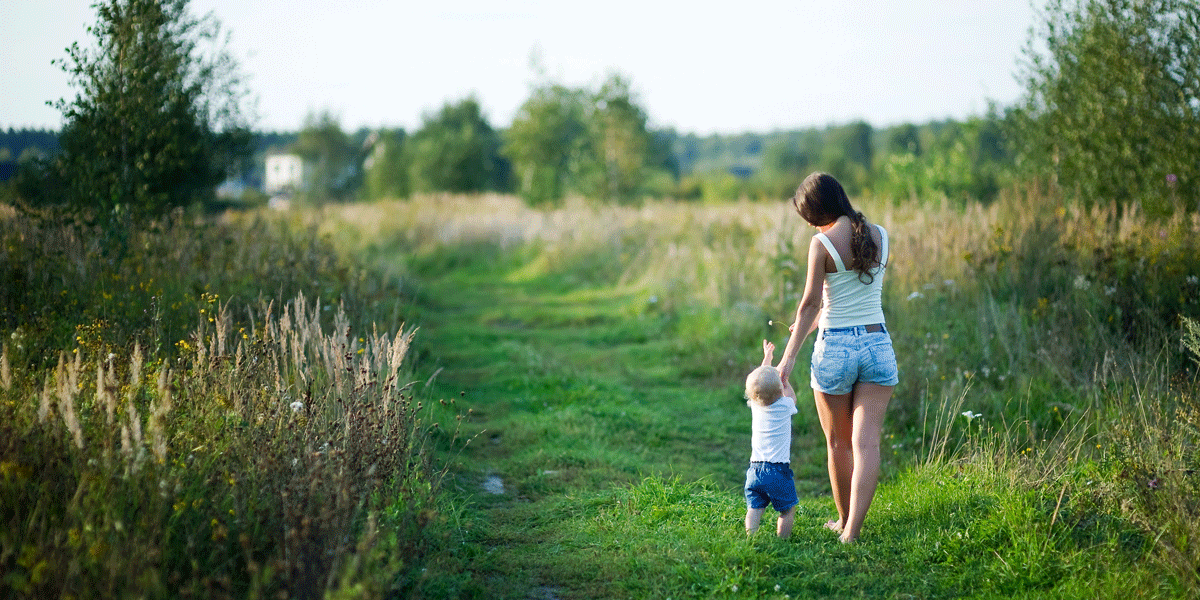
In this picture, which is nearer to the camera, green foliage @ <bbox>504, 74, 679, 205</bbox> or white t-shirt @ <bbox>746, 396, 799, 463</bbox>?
white t-shirt @ <bbox>746, 396, 799, 463</bbox>

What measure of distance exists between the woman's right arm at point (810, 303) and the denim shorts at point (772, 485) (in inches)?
17.9

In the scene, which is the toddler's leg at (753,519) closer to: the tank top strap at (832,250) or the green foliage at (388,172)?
the tank top strap at (832,250)

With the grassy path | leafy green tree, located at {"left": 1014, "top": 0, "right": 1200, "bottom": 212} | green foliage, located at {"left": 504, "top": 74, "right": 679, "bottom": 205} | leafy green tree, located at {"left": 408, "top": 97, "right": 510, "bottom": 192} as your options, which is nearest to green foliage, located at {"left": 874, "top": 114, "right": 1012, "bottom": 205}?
green foliage, located at {"left": 504, "top": 74, "right": 679, "bottom": 205}

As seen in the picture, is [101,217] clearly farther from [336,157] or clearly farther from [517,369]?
[336,157]

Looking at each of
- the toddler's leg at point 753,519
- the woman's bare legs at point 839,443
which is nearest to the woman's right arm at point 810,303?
the woman's bare legs at point 839,443

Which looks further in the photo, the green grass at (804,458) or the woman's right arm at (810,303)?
the woman's right arm at (810,303)

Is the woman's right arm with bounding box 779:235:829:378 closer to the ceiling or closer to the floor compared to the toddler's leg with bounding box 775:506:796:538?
closer to the ceiling

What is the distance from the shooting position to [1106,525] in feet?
12.6

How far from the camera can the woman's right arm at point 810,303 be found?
3898 millimetres

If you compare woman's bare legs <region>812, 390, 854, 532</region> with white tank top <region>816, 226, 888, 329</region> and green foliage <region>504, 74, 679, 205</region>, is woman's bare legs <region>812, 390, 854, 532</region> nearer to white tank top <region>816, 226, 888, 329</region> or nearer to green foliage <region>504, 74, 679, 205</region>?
white tank top <region>816, 226, 888, 329</region>

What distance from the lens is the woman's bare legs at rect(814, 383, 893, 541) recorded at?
3941 mm

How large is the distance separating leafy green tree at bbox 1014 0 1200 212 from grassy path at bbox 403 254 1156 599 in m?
5.14

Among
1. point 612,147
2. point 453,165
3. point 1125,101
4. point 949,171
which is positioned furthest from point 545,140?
point 1125,101

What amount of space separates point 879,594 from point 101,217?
742cm
